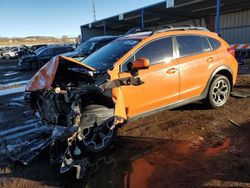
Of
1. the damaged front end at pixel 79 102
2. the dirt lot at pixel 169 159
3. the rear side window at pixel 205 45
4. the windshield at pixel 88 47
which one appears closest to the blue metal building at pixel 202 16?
the windshield at pixel 88 47

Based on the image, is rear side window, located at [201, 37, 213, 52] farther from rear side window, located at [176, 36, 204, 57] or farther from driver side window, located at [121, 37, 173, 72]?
driver side window, located at [121, 37, 173, 72]

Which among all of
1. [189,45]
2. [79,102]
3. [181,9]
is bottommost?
[79,102]

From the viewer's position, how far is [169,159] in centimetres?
381

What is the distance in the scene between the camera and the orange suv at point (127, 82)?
388 centimetres

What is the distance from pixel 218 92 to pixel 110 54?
2.75m

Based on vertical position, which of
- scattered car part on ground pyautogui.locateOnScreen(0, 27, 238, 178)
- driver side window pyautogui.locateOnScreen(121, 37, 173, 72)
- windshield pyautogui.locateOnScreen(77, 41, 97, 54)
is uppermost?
windshield pyautogui.locateOnScreen(77, 41, 97, 54)

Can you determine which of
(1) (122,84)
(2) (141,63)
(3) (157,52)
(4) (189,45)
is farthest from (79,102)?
(4) (189,45)

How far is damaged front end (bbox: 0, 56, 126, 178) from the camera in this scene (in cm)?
369

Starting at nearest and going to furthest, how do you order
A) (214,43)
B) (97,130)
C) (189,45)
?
(97,130)
(189,45)
(214,43)

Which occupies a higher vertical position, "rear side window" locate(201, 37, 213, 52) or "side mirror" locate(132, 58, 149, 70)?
"rear side window" locate(201, 37, 213, 52)

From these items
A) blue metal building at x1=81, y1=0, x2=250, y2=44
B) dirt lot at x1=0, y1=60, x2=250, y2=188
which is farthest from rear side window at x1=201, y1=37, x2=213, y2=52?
blue metal building at x1=81, y1=0, x2=250, y2=44

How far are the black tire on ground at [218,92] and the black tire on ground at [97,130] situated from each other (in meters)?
2.63

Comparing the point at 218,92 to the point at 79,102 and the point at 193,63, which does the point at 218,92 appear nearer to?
the point at 193,63

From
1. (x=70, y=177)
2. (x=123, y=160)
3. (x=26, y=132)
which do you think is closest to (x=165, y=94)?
(x=123, y=160)
